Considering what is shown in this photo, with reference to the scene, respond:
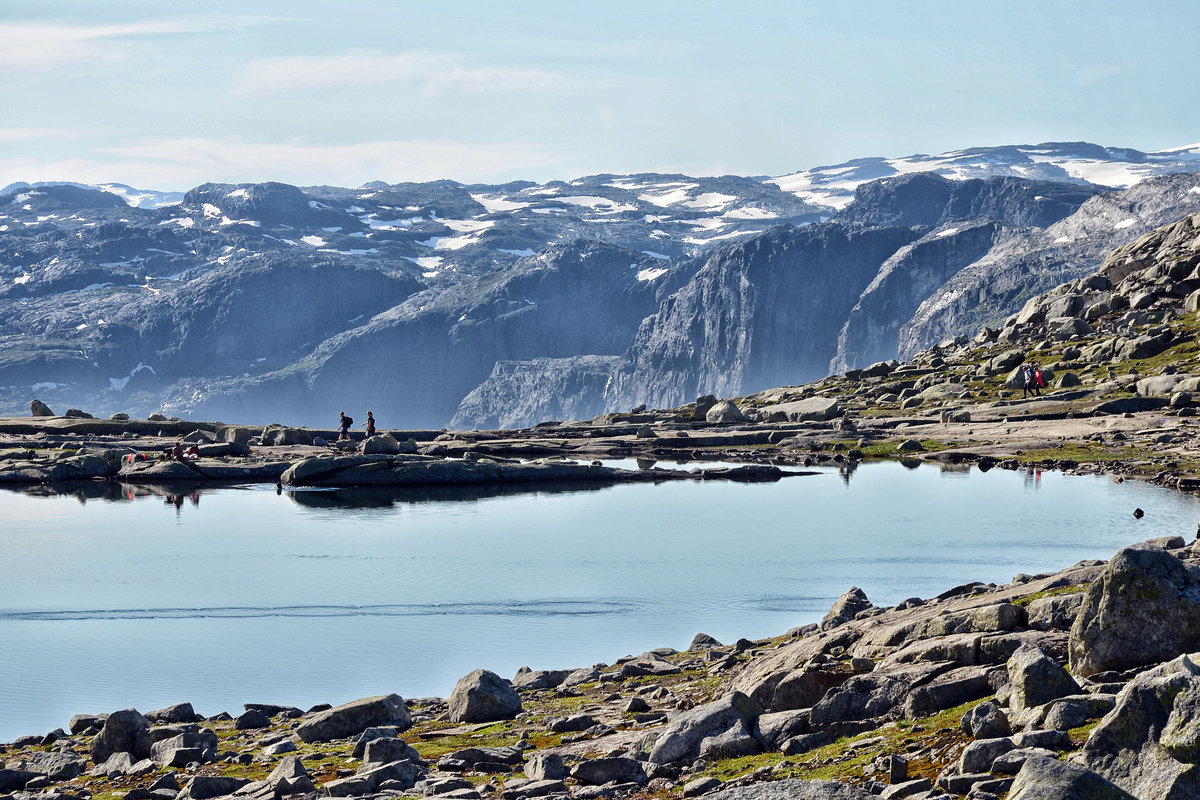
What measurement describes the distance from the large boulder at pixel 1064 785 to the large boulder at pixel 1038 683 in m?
4.52

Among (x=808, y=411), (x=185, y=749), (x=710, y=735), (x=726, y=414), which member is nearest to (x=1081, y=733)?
(x=710, y=735)

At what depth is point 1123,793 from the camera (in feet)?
42.5

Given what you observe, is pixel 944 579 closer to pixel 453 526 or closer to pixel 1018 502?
pixel 1018 502

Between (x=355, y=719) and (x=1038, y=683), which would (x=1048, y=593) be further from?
(x=355, y=719)

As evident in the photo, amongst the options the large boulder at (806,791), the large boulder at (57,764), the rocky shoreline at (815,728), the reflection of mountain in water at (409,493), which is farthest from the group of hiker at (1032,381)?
the large boulder at (806,791)

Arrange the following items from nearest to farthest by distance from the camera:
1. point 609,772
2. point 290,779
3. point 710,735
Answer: point 609,772 → point 710,735 → point 290,779

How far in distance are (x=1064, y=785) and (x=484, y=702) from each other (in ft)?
57.3

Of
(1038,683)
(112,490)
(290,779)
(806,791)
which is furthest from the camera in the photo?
(112,490)

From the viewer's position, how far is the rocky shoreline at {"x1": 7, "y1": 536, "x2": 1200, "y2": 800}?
14.9 metres

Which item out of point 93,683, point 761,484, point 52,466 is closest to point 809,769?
point 93,683

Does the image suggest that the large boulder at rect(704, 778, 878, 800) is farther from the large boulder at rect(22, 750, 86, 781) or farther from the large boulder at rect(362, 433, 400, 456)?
the large boulder at rect(362, 433, 400, 456)

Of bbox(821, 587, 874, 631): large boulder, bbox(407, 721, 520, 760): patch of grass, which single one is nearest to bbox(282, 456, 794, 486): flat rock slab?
bbox(821, 587, 874, 631): large boulder

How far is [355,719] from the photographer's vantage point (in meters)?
27.7

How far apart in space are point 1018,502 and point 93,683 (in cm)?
5883
